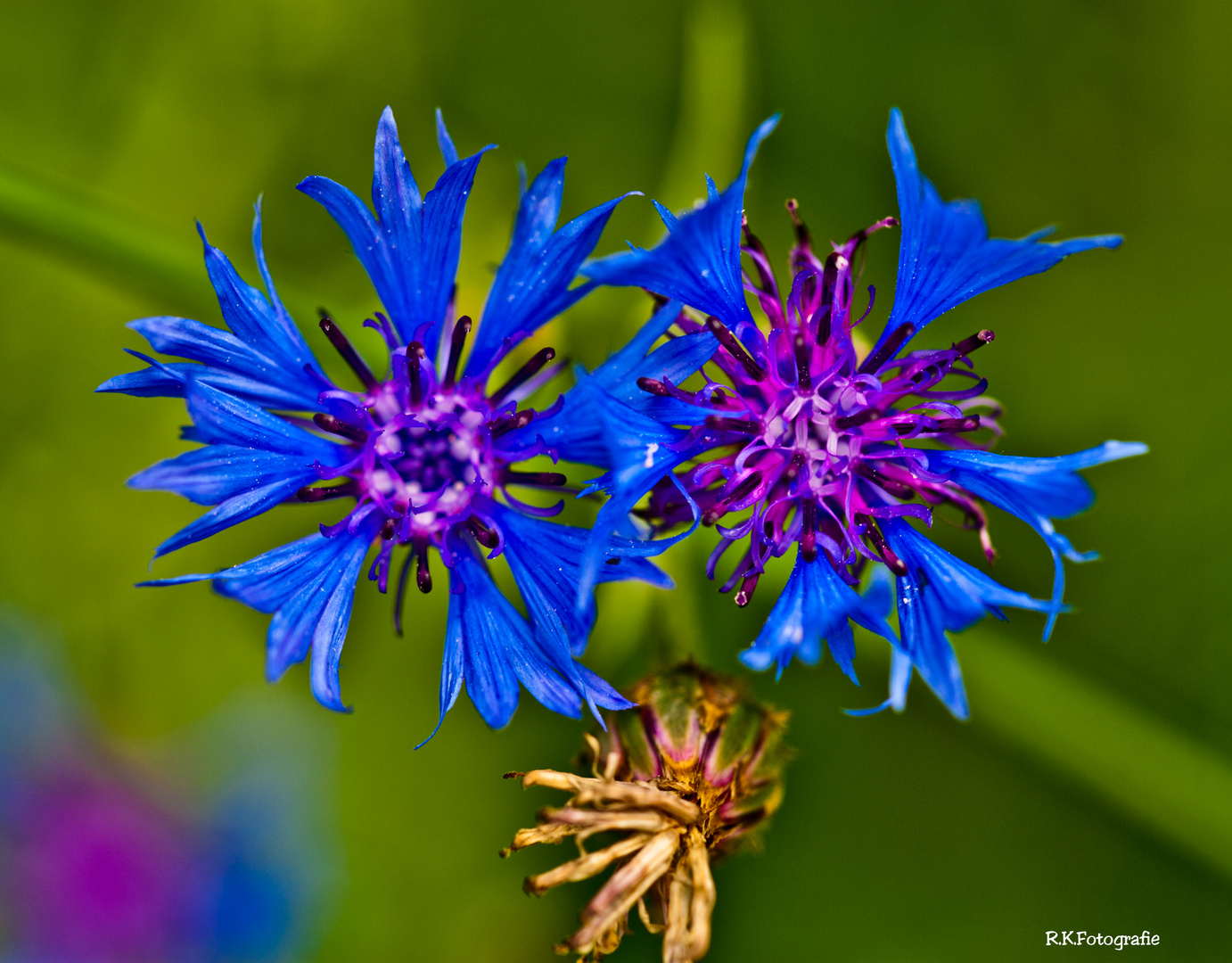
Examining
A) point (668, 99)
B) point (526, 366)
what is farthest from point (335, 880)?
point (668, 99)

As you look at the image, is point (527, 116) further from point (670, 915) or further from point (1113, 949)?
point (1113, 949)

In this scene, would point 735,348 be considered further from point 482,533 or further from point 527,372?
point 482,533

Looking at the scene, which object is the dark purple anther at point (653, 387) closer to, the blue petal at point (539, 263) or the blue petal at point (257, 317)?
the blue petal at point (539, 263)

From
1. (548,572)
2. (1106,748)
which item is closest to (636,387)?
(548,572)

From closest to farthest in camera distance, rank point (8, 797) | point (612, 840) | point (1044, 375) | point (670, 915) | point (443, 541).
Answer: point (670, 915) → point (443, 541) → point (612, 840) → point (8, 797) → point (1044, 375)

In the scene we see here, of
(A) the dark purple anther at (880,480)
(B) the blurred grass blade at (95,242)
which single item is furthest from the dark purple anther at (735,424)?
(B) the blurred grass blade at (95,242)
